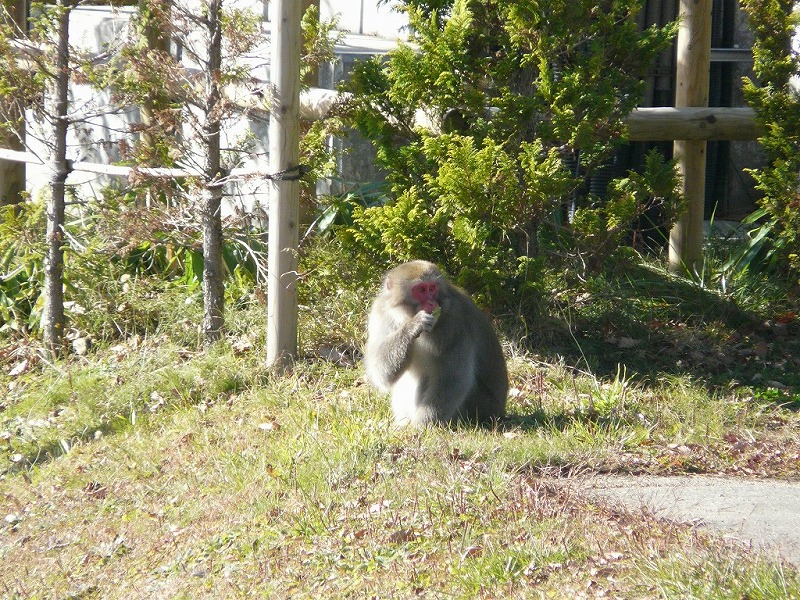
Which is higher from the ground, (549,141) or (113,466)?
(549,141)

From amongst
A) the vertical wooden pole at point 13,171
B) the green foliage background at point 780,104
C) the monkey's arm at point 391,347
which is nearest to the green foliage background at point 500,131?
the green foliage background at point 780,104

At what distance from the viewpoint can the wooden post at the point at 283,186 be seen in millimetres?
7473

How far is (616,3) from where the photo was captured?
311 inches

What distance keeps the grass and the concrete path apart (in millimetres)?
177

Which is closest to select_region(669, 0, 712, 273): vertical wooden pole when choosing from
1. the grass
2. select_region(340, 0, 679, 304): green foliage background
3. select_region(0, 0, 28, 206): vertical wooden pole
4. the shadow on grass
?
the shadow on grass

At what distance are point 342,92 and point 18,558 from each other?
4.48 m

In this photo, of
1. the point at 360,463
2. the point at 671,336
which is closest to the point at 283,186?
the point at 360,463

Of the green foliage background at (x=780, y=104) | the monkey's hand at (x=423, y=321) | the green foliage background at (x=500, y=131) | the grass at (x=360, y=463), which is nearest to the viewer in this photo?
the grass at (x=360, y=463)

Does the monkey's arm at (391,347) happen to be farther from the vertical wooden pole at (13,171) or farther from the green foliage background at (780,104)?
the vertical wooden pole at (13,171)

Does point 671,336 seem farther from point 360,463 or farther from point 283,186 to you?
point 360,463

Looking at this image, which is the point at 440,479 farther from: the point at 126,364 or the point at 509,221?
the point at 126,364

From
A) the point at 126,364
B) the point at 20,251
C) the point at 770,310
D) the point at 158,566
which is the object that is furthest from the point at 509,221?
the point at 20,251

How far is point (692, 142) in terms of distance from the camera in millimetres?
9398

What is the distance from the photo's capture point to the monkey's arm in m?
6.32
